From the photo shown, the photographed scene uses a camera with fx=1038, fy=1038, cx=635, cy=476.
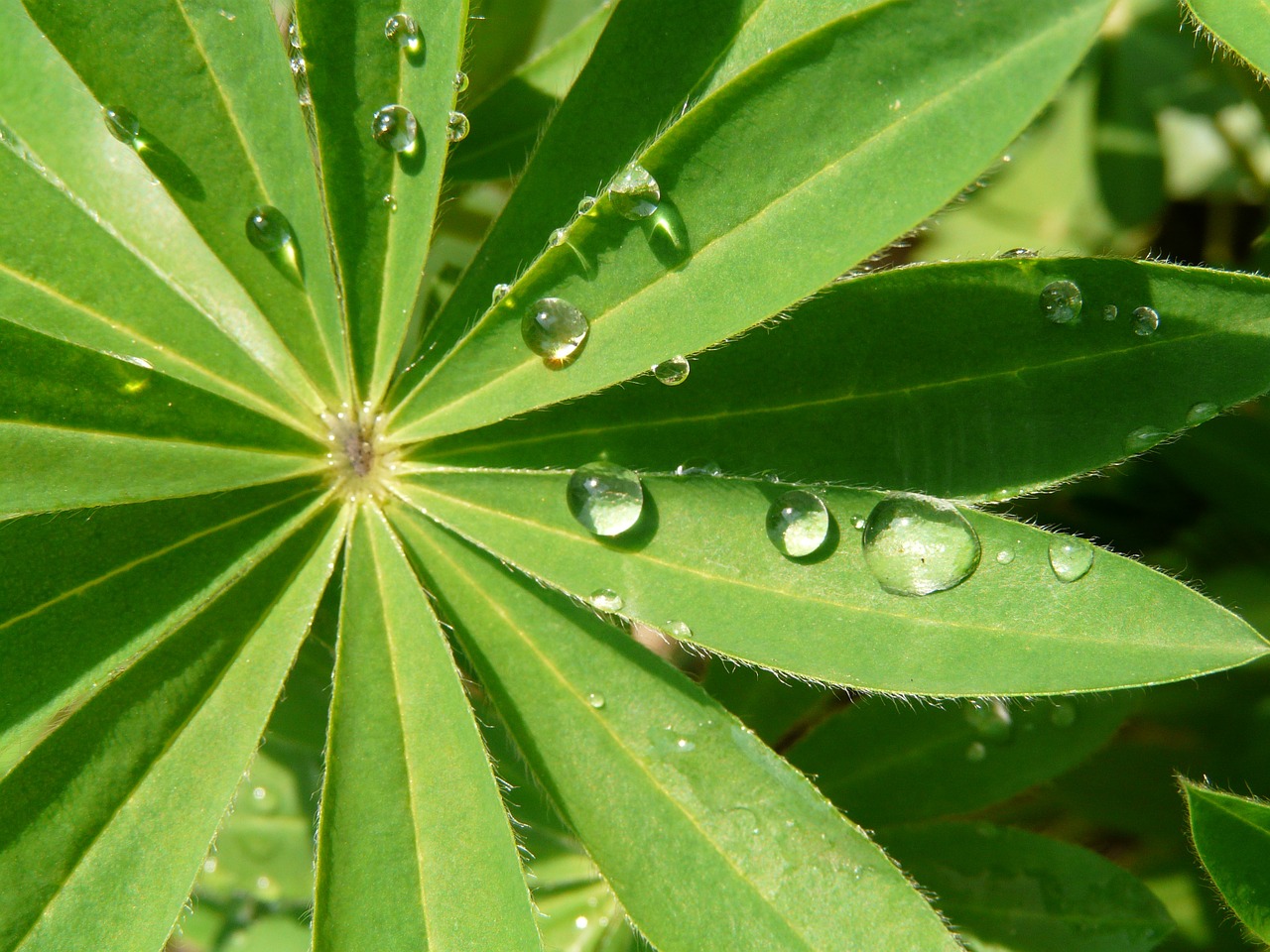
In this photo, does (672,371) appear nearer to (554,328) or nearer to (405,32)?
(554,328)

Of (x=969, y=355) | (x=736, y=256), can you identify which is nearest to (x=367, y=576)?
(x=736, y=256)

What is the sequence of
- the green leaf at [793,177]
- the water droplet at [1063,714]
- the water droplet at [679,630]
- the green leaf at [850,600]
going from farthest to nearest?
1. the water droplet at [1063,714]
2. the water droplet at [679,630]
3. the green leaf at [850,600]
4. the green leaf at [793,177]

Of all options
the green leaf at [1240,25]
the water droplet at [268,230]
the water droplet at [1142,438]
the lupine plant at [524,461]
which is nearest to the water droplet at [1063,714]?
the lupine plant at [524,461]

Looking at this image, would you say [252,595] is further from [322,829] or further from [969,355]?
[969,355]

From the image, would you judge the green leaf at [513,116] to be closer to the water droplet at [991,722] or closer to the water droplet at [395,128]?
the water droplet at [395,128]

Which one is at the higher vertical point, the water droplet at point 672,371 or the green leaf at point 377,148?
the green leaf at point 377,148

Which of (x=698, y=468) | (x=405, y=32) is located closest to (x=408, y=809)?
(x=698, y=468)

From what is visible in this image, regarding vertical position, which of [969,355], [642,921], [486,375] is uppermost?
[969,355]
